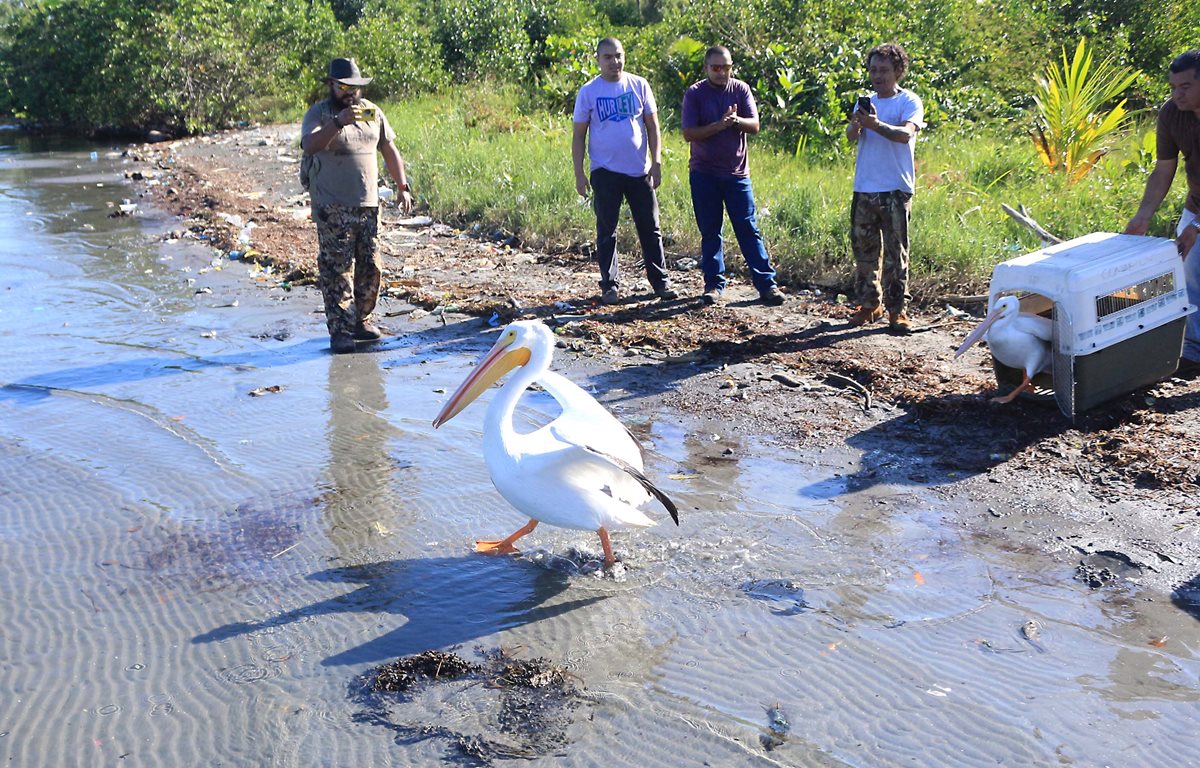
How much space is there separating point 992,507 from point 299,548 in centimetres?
317

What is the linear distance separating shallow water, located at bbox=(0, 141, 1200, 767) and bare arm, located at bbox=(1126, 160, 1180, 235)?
7.77 ft

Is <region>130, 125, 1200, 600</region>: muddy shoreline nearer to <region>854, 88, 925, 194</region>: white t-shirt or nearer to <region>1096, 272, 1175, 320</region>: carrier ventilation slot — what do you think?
<region>1096, 272, 1175, 320</region>: carrier ventilation slot

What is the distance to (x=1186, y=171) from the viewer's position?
602cm

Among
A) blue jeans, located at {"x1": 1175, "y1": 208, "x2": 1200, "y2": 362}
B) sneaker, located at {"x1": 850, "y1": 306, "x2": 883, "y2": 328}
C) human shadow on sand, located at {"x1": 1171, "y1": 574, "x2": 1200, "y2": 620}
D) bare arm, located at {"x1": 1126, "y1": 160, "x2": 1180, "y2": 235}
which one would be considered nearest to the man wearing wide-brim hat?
sneaker, located at {"x1": 850, "y1": 306, "x2": 883, "y2": 328}

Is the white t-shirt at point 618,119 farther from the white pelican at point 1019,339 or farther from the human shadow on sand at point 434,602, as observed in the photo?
the human shadow on sand at point 434,602

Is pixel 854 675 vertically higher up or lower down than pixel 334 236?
lower down

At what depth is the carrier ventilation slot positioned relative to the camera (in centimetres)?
543

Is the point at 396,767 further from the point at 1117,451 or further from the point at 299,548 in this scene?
the point at 1117,451

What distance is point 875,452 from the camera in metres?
5.49

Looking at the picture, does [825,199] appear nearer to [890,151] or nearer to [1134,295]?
[890,151]

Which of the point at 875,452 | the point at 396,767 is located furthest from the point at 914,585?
the point at 396,767

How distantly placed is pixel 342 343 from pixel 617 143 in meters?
2.51

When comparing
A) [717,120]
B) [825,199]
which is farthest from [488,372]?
[825,199]

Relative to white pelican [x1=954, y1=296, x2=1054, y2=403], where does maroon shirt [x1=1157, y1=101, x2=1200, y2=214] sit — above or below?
above
